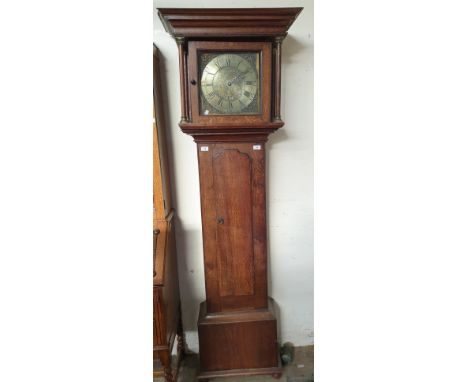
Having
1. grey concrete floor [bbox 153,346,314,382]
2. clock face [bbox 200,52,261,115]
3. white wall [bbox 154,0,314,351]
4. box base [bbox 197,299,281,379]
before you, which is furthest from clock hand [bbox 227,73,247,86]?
grey concrete floor [bbox 153,346,314,382]

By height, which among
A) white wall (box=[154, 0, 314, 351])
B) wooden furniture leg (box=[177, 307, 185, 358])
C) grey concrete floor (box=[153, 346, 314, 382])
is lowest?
grey concrete floor (box=[153, 346, 314, 382])

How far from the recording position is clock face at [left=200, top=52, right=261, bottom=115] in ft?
4.17

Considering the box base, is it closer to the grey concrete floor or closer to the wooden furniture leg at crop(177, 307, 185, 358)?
the grey concrete floor

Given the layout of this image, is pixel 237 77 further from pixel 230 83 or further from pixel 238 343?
pixel 238 343

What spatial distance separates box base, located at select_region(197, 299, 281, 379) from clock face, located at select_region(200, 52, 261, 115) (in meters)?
1.02

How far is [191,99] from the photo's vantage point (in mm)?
1276

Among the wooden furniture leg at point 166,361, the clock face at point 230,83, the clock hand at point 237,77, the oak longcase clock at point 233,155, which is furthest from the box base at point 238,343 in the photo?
the clock hand at point 237,77

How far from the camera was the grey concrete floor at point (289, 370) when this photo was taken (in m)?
1.55

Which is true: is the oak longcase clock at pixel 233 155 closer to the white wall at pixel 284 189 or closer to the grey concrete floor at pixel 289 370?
the grey concrete floor at pixel 289 370

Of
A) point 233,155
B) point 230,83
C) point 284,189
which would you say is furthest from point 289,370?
point 230,83

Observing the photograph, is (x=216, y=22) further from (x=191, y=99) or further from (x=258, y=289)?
(x=258, y=289)

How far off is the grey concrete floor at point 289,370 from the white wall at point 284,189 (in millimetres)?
59
